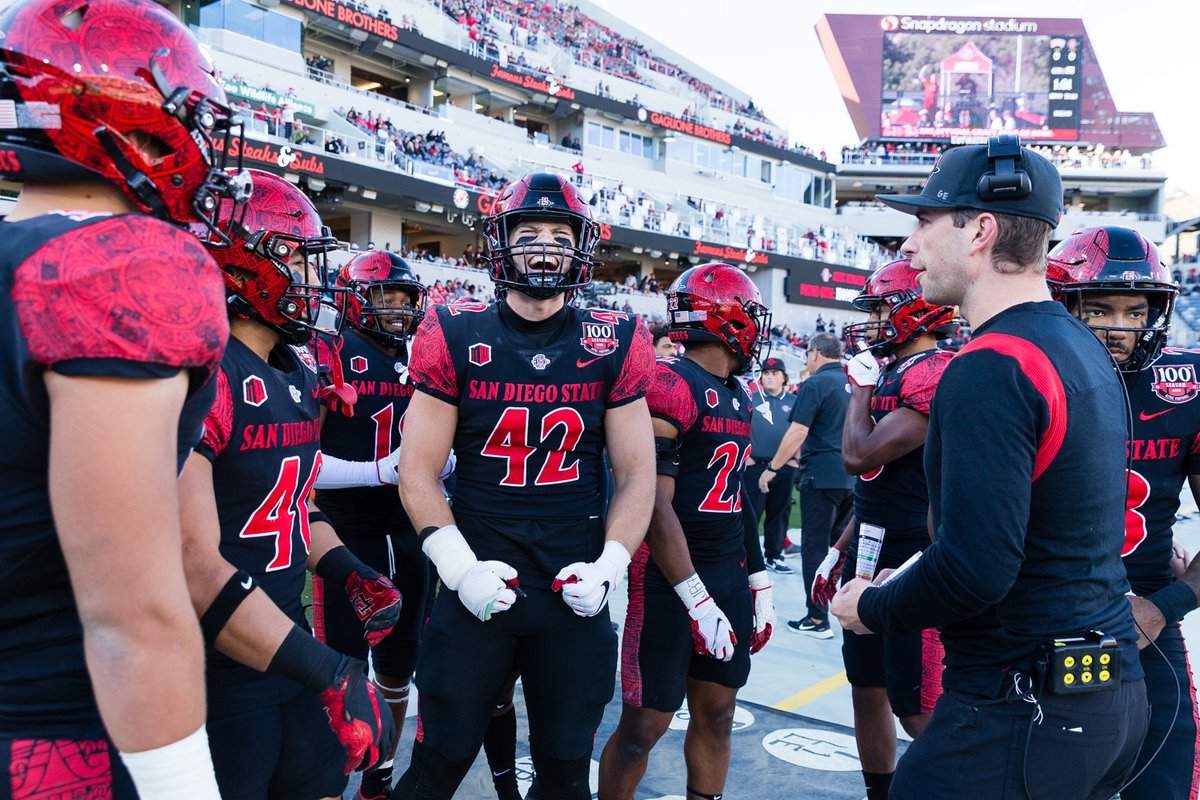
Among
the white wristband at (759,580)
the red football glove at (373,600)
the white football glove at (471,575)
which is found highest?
the white football glove at (471,575)

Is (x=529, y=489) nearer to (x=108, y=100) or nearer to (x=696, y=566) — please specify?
(x=696, y=566)

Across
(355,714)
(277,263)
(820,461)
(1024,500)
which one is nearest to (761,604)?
(1024,500)

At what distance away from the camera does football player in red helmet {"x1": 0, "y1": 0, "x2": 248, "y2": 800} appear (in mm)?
1117

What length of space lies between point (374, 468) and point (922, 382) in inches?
92.9

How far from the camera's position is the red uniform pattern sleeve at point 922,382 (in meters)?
3.33

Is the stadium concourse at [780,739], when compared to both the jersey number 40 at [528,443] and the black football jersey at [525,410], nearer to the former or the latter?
the black football jersey at [525,410]

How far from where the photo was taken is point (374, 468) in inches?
149

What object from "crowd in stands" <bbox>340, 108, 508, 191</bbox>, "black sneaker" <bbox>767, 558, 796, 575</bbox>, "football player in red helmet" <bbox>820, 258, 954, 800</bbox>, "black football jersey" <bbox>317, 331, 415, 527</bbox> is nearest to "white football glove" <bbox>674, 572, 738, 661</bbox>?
"football player in red helmet" <bbox>820, 258, 954, 800</bbox>

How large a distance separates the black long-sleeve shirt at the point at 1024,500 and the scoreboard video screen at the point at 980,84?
5384 cm

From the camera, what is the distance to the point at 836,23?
2045 inches

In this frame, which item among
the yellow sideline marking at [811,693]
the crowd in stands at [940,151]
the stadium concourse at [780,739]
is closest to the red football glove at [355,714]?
the stadium concourse at [780,739]

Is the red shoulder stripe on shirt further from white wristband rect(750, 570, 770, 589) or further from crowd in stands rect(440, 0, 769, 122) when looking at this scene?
crowd in stands rect(440, 0, 769, 122)

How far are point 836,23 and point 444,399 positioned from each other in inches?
2219

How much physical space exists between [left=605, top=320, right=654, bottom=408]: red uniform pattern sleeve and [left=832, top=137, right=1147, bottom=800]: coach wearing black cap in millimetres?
1095
